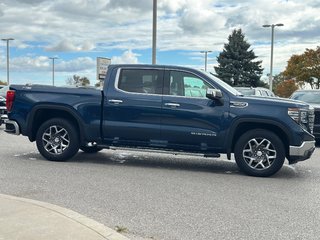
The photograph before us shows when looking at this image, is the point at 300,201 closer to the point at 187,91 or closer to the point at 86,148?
the point at 187,91

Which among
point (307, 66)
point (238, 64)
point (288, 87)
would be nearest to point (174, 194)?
point (238, 64)

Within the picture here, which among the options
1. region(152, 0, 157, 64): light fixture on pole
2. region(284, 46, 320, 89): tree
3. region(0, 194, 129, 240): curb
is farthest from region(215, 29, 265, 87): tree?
region(0, 194, 129, 240): curb

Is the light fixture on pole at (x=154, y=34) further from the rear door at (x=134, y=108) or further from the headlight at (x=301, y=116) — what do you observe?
the headlight at (x=301, y=116)

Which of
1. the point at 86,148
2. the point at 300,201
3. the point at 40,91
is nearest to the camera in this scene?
the point at 300,201

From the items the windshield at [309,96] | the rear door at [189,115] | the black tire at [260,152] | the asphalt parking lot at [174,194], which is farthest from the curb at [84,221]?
the windshield at [309,96]

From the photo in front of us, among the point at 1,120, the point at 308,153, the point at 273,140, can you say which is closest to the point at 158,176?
the point at 273,140

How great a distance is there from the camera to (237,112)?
7.95 metres

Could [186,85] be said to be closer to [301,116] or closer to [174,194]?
[301,116]

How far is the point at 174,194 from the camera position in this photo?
650 cm

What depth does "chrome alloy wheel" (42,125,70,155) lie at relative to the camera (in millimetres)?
8883

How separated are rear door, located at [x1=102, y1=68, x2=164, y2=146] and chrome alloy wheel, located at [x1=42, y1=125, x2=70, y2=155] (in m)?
0.84

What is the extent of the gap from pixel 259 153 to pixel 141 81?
8.35 feet

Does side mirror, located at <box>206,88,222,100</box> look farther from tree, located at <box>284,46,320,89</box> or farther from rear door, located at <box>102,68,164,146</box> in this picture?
tree, located at <box>284,46,320,89</box>

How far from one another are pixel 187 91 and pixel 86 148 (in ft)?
10.1
